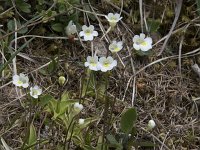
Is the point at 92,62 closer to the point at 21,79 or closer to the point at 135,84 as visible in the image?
the point at 21,79

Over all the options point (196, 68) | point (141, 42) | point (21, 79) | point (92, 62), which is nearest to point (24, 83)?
point (21, 79)

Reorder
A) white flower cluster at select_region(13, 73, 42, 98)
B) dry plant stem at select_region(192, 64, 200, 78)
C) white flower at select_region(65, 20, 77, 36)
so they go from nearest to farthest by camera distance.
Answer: white flower cluster at select_region(13, 73, 42, 98) < white flower at select_region(65, 20, 77, 36) < dry plant stem at select_region(192, 64, 200, 78)

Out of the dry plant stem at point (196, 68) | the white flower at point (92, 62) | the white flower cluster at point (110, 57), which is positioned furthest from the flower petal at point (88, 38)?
the dry plant stem at point (196, 68)

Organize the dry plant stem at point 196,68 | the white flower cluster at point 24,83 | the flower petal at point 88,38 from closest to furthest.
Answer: the white flower cluster at point 24,83 → the flower petal at point 88,38 → the dry plant stem at point 196,68

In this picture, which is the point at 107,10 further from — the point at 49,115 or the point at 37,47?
the point at 49,115

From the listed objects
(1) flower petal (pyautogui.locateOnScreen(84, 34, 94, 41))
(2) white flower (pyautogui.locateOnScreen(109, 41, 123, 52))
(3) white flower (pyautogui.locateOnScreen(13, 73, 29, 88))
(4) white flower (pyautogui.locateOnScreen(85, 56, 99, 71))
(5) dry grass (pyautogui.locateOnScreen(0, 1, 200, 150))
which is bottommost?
(5) dry grass (pyautogui.locateOnScreen(0, 1, 200, 150))

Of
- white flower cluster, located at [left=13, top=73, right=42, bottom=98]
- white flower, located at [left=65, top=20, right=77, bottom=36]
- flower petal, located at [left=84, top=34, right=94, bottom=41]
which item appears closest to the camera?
white flower cluster, located at [left=13, top=73, right=42, bottom=98]

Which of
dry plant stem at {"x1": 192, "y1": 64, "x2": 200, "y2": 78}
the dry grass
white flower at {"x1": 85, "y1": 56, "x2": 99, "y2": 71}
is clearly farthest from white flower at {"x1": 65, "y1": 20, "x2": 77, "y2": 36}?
dry plant stem at {"x1": 192, "y1": 64, "x2": 200, "y2": 78}

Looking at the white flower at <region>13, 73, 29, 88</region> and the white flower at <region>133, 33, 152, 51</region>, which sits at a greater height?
the white flower at <region>133, 33, 152, 51</region>

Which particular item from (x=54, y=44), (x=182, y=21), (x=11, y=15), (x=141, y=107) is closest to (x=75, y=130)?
(x=141, y=107)

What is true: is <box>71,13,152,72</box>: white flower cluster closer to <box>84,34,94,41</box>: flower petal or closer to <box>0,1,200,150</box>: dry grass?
<box>84,34,94,41</box>: flower petal

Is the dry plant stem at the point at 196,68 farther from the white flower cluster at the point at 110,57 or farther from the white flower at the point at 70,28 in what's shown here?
the white flower at the point at 70,28

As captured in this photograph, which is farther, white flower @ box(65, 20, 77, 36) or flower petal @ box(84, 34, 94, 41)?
white flower @ box(65, 20, 77, 36)
